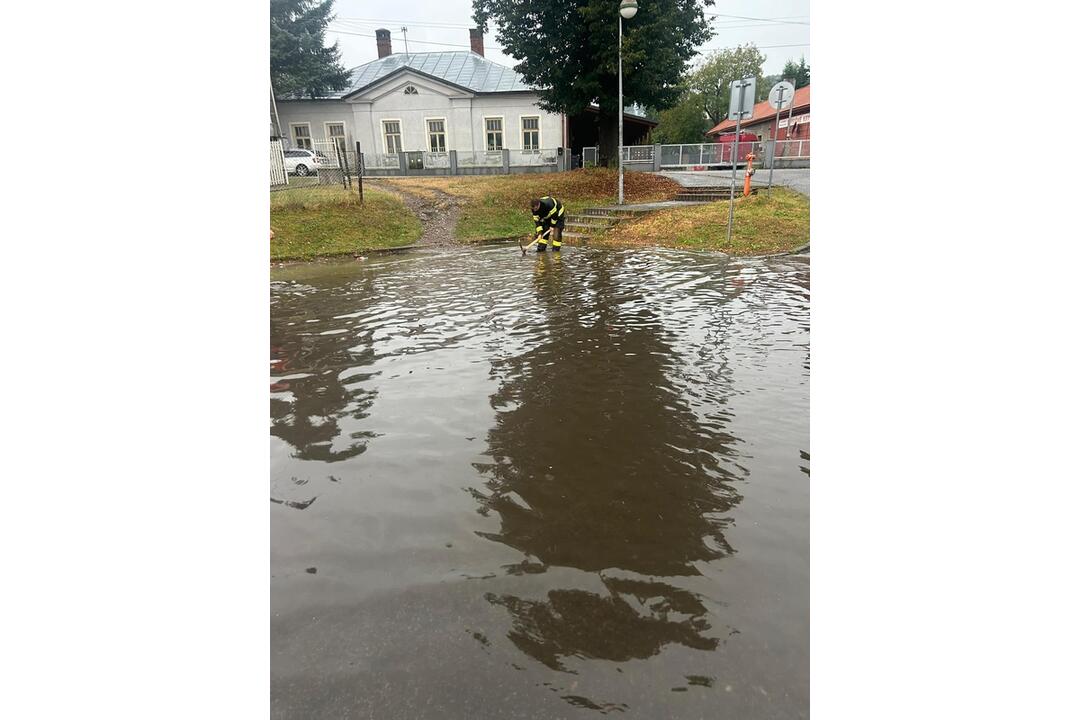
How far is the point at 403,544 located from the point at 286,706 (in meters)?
0.95

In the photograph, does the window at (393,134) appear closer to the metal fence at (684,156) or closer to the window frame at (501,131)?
the window frame at (501,131)

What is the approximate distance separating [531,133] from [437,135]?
5.05 meters

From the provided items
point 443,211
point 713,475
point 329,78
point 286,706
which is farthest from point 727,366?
point 329,78

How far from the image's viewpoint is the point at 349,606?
253 cm

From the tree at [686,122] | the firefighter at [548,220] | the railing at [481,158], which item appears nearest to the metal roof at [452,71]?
the railing at [481,158]

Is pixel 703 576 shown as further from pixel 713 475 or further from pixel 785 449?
pixel 785 449

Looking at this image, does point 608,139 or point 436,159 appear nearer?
point 608,139

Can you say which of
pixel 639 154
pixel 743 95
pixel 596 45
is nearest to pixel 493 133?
pixel 639 154

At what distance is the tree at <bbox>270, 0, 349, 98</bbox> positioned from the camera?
26953 millimetres

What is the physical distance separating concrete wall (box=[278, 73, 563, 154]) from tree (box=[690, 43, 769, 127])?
36.0 meters

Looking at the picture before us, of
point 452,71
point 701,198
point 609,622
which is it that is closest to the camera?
point 609,622

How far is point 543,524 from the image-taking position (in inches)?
121

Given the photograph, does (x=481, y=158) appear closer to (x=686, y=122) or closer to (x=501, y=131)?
(x=501, y=131)

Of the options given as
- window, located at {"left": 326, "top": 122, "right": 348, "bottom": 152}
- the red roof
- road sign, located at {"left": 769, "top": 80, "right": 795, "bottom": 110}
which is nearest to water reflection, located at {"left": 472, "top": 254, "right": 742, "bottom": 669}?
road sign, located at {"left": 769, "top": 80, "right": 795, "bottom": 110}
